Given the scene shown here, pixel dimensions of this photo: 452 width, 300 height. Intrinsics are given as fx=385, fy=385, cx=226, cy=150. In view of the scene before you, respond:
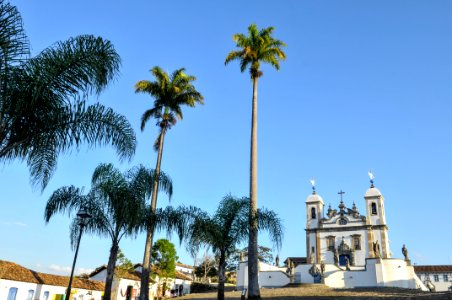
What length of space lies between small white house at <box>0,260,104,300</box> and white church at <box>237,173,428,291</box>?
801 inches

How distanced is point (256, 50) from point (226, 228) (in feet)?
37.7

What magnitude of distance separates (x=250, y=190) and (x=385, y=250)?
40.5 m

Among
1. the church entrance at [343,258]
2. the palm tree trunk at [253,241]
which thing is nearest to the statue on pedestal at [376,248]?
the church entrance at [343,258]

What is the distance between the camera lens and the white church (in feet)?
141

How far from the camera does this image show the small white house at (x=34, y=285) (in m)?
26.3

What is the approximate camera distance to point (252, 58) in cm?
2403

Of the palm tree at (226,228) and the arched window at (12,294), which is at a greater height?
the palm tree at (226,228)

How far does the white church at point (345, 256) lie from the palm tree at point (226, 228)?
28681 mm

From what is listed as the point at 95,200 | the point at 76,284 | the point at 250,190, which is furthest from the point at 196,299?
the point at 95,200

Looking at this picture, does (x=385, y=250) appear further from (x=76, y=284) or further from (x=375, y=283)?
(x=76, y=284)

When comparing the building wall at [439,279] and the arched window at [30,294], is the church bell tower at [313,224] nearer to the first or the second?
the building wall at [439,279]

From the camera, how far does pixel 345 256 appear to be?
5444 centimetres

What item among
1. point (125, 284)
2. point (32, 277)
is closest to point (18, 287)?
point (32, 277)

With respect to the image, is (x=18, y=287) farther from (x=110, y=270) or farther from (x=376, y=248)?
(x=376, y=248)
